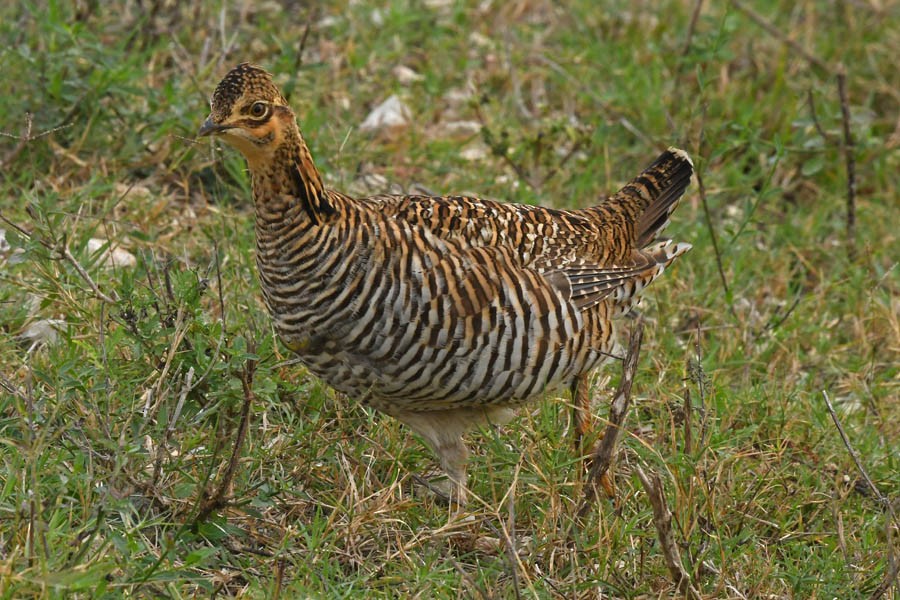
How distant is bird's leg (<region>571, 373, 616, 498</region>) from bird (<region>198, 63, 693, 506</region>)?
201 millimetres

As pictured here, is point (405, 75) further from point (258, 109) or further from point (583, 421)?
point (258, 109)

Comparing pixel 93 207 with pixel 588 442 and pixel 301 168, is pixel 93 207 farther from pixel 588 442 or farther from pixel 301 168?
pixel 588 442

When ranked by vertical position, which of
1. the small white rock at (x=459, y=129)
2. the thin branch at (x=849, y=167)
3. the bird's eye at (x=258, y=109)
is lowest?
the small white rock at (x=459, y=129)

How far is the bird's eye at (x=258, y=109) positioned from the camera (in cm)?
370

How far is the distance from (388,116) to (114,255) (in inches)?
75.1

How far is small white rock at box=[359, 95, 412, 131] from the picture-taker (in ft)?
21.7

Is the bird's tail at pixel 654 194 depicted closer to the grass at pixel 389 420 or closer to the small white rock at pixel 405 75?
the grass at pixel 389 420

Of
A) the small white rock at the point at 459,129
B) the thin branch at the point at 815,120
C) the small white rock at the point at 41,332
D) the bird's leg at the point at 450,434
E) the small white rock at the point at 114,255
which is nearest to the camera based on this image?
the bird's leg at the point at 450,434

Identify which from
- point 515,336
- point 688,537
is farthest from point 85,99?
point 688,537

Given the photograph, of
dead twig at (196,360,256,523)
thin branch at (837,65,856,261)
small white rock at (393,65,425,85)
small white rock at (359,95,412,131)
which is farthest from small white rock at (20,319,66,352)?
thin branch at (837,65,856,261)

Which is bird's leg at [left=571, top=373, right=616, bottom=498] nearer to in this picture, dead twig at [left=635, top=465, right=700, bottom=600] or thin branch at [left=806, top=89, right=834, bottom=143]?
dead twig at [left=635, top=465, right=700, bottom=600]

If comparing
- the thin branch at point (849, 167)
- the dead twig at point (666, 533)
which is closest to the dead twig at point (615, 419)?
the dead twig at point (666, 533)

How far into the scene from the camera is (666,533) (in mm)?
3645

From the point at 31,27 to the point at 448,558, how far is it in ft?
12.7
